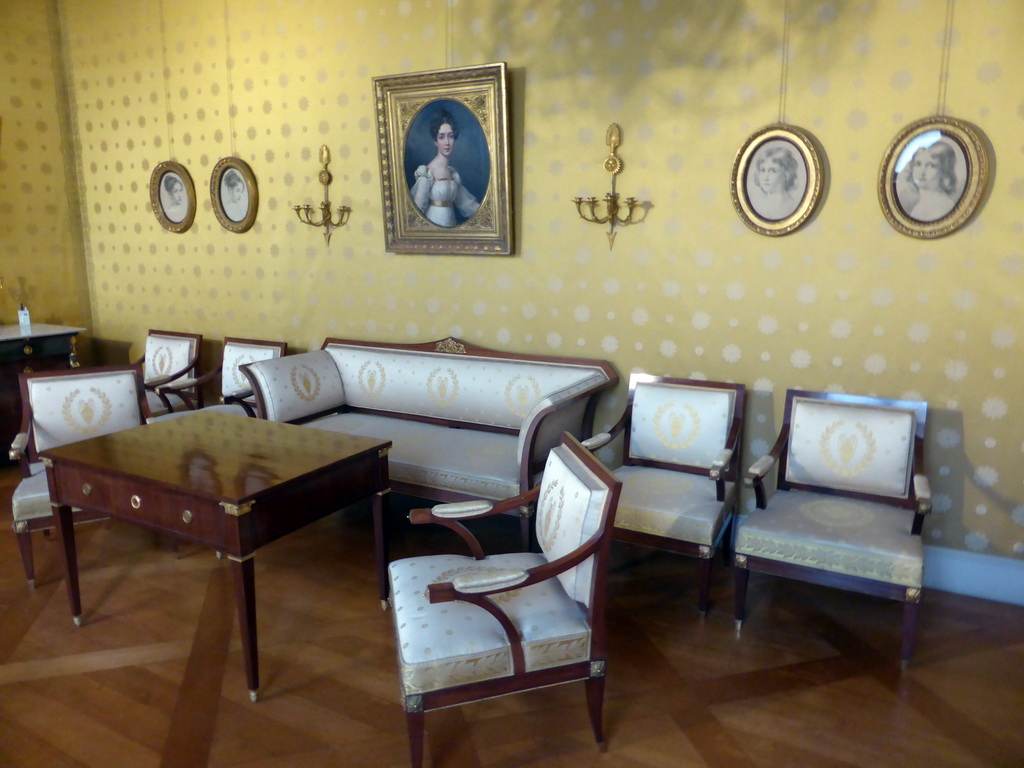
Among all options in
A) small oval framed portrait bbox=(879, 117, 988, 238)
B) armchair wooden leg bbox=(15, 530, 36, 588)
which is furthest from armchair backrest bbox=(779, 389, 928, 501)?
armchair wooden leg bbox=(15, 530, 36, 588)

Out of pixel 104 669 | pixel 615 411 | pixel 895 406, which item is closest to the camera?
pixel 104 669

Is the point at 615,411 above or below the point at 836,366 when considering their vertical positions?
below

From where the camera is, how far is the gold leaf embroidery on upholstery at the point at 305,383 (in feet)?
14.0

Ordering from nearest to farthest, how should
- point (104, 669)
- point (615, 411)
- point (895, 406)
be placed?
point (104, 669), point (895, 406), point (615, 411)

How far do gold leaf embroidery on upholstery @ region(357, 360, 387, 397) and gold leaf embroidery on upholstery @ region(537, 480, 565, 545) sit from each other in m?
2.18

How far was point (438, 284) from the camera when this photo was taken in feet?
14.5

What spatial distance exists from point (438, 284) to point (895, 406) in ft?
8.49

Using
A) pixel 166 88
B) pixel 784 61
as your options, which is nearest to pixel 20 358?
pixel 166 88

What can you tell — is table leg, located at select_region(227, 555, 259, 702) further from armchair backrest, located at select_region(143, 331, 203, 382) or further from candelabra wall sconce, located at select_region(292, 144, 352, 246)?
armchair backrest, located at select_region(143, 331, 203, 382)

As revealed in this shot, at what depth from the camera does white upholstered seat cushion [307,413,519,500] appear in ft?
11.4

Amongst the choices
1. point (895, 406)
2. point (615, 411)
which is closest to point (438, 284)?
point (615, 411)

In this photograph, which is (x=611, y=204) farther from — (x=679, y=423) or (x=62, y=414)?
(x=62, y=414)

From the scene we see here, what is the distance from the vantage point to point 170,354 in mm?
5324

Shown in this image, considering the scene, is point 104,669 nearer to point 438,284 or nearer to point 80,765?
point 80,765
